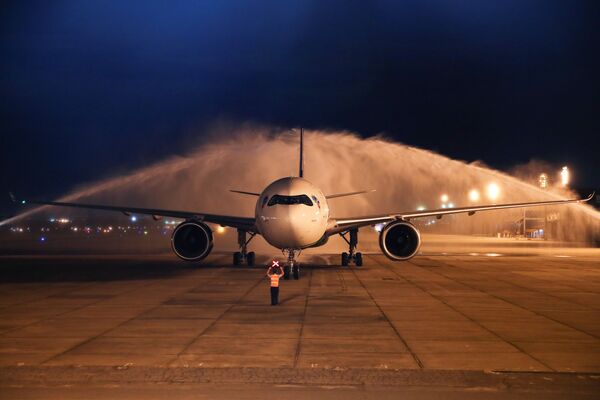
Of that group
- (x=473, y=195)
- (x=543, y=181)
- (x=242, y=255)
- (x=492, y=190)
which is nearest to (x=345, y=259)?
(x=242, y=255)

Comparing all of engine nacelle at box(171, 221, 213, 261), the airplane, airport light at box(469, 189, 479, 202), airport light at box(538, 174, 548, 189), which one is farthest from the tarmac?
airport light at box(469, 189, 479, 202)

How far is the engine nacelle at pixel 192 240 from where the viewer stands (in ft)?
91.4

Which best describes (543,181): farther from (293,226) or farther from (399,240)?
(293,226)

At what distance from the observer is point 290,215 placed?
2384 centimetres

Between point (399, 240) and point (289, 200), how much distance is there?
Answer: 6.53m

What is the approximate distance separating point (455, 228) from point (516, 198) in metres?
30.8

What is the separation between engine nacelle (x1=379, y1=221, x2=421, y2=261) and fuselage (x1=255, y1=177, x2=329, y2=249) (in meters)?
3.56

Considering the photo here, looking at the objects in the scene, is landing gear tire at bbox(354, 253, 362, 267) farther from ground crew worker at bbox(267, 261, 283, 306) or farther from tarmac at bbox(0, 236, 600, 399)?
ground crew worker at bbox(267, 261, 283, 306)

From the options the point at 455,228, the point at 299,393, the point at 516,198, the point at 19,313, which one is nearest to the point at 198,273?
the point at 19,313

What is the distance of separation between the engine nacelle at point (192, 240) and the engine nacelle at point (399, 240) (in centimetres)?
744

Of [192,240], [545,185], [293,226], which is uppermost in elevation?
[545,185]

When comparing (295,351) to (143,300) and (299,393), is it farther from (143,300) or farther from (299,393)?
(143,300)

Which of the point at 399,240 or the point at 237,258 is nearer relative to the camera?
the point at 399,240

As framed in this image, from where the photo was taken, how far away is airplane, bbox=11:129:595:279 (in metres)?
24.1
